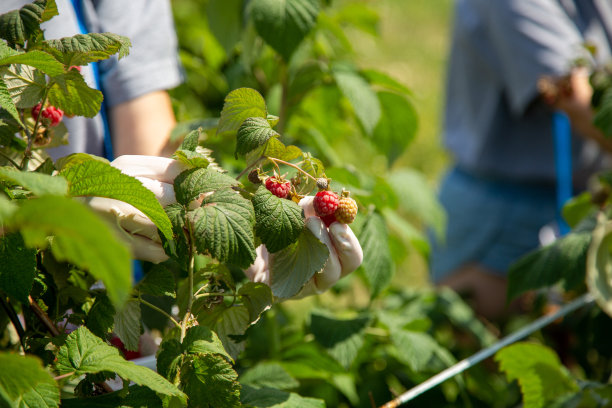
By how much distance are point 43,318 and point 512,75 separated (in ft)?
4.12

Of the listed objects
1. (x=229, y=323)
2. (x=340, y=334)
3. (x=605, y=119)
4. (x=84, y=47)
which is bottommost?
(x=340, y=334)

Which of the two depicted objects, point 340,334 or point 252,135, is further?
point 340,334

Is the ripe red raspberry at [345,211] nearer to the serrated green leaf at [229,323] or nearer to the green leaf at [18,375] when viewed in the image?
the serrated green leaf at [229,323]

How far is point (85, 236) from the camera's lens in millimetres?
357

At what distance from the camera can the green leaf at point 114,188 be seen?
492 mm

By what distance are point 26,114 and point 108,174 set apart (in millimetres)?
202

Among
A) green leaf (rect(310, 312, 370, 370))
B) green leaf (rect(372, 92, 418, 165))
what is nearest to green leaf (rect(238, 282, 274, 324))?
green leaf (rect(310, 312, 370, 370))

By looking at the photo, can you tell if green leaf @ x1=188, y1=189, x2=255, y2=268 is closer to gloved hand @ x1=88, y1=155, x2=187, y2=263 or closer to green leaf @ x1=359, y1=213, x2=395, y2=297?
gloved hand @ x1=88, y1=155, x2=187, y2=263

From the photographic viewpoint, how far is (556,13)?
1.44m

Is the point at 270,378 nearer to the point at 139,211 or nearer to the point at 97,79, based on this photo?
the point at 139,211

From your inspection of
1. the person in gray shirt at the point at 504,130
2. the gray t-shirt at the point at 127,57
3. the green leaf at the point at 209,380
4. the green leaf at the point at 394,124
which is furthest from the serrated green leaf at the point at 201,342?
the person in gray shirt at the point at 504,130

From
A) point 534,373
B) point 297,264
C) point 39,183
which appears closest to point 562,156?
point 534,373

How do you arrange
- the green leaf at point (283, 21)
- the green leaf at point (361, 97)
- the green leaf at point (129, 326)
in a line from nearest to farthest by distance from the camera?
the green leaf at point (129, 326)
the green leaf at point (283, 21)
the green leaf at point (361, 97)

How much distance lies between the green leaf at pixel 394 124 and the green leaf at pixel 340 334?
0.32 m
